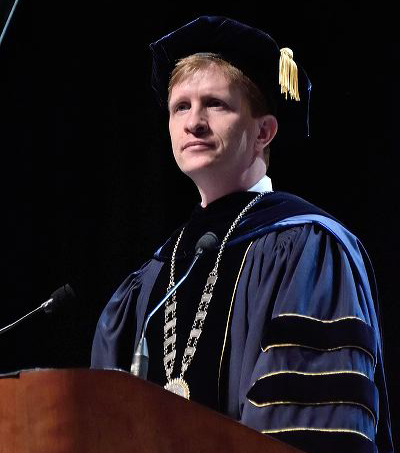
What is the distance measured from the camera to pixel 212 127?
8.70 ft

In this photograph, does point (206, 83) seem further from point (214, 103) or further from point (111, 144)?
point (111, 144)

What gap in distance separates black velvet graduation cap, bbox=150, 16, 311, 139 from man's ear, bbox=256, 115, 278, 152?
57mm

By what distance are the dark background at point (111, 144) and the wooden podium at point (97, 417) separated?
232 cm

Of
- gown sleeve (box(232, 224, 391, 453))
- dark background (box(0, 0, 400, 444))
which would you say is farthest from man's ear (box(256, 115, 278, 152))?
dark background (box(0, 0, 400, 444))

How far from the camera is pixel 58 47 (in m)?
3.99

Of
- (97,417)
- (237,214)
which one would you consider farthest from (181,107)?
(97,417)

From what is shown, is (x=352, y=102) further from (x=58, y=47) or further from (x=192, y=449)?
(x=192, y=449)

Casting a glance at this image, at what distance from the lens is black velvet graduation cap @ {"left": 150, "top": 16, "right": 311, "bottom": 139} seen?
2.77 m

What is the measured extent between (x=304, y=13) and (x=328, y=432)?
2292 millimetres

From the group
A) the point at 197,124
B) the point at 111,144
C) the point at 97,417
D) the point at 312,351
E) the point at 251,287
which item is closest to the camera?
the point at 97,417

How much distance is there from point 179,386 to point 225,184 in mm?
636

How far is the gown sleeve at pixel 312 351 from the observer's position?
6.77ft

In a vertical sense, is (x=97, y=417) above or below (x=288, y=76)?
below

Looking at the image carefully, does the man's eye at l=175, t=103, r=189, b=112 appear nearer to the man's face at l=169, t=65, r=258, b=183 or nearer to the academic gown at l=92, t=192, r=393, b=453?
the man's face at l=169, t=65, r=258, b=183
